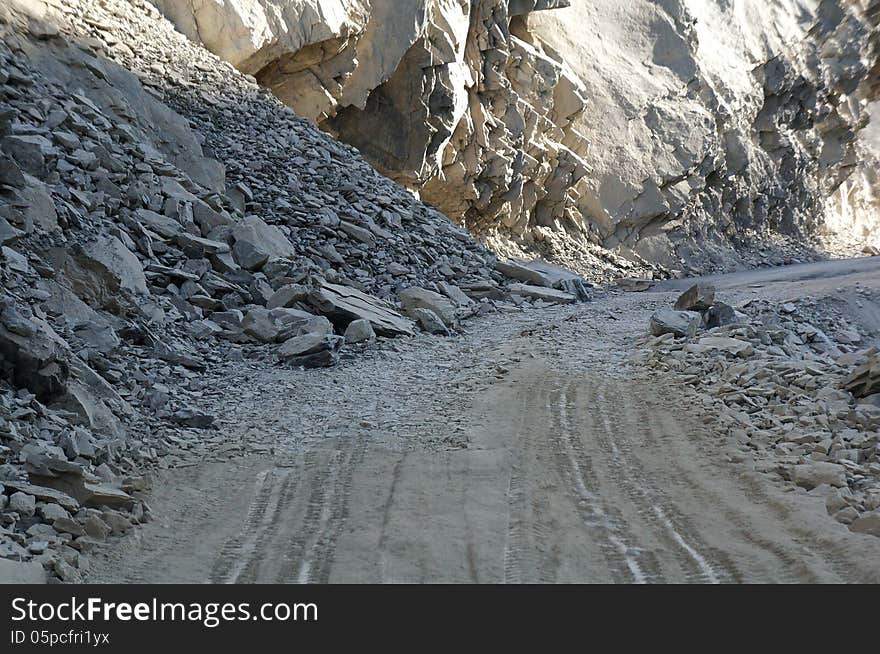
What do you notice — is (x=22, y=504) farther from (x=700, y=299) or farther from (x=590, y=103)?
(x=590, y=103)

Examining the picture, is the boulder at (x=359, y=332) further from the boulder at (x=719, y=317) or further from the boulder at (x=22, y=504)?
the boulder at (x=22, y=504)

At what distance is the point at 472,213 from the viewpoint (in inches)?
1028

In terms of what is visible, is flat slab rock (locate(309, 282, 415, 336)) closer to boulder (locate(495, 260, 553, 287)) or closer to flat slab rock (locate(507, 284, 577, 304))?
flat slab rock (locate(507, 284, 577, 304))

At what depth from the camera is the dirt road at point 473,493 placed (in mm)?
4980

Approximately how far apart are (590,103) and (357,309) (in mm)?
20062

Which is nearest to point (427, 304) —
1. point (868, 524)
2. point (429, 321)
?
point (429, 321)

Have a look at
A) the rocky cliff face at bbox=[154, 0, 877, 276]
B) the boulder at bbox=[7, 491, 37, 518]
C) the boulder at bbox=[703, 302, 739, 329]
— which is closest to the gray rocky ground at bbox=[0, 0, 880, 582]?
the boulder at bbox=[7, 491, 37, 518]

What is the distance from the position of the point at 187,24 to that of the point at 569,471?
14.1m

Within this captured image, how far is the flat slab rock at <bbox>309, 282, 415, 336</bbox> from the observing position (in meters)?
11.4

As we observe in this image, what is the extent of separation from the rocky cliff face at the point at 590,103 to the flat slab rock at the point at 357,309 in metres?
8.18

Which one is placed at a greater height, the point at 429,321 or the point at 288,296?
the point at 429,321

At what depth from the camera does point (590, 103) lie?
96.5ft

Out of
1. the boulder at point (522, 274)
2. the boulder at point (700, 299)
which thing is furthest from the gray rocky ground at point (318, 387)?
the boulder at point (700, 299)

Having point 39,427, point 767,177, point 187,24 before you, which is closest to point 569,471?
point 39,427
